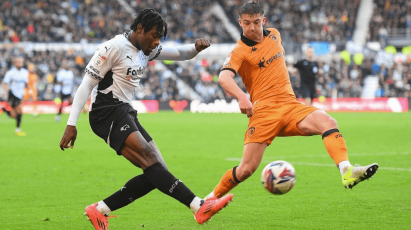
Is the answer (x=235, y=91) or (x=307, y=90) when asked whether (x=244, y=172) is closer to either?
(x=235, y=91)

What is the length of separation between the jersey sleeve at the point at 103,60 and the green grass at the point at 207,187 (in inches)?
64.6

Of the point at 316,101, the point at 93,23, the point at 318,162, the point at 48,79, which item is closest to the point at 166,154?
the point at 318,162

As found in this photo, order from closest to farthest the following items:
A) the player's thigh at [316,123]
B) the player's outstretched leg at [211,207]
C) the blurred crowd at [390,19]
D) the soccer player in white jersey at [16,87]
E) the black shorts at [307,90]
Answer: the player's outstretched leg at [211,207] → the player's thigh at [316,123] → the soccer player in white jersey at [16,87] → the black shorts at [307,90] → the blurred crowd at [390,19]

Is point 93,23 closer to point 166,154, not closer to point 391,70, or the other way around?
point 391,70

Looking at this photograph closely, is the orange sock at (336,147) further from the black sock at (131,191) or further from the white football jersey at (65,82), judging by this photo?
the white football jersey at (65,82)

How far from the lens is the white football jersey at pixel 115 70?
18.7 ft

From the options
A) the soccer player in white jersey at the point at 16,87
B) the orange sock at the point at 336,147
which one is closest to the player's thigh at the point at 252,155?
the orange sock at the point at 336,147

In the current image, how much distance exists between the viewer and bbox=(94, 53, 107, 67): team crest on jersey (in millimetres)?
5668

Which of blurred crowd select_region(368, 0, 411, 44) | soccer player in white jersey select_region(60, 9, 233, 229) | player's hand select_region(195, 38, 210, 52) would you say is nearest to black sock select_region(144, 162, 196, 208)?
soccer player in white jersey select_region(60, 9, 233, 229)

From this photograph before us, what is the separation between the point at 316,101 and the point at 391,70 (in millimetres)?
7156

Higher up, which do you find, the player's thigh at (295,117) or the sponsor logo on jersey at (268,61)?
the sponsor logo on jersey at (268,61)

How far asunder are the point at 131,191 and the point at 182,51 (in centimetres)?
162

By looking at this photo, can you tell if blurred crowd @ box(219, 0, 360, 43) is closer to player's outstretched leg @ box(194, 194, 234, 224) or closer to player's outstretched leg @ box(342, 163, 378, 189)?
player's outstretched leg @ box(342, 163, 378, 189)

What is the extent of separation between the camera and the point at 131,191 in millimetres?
5887
